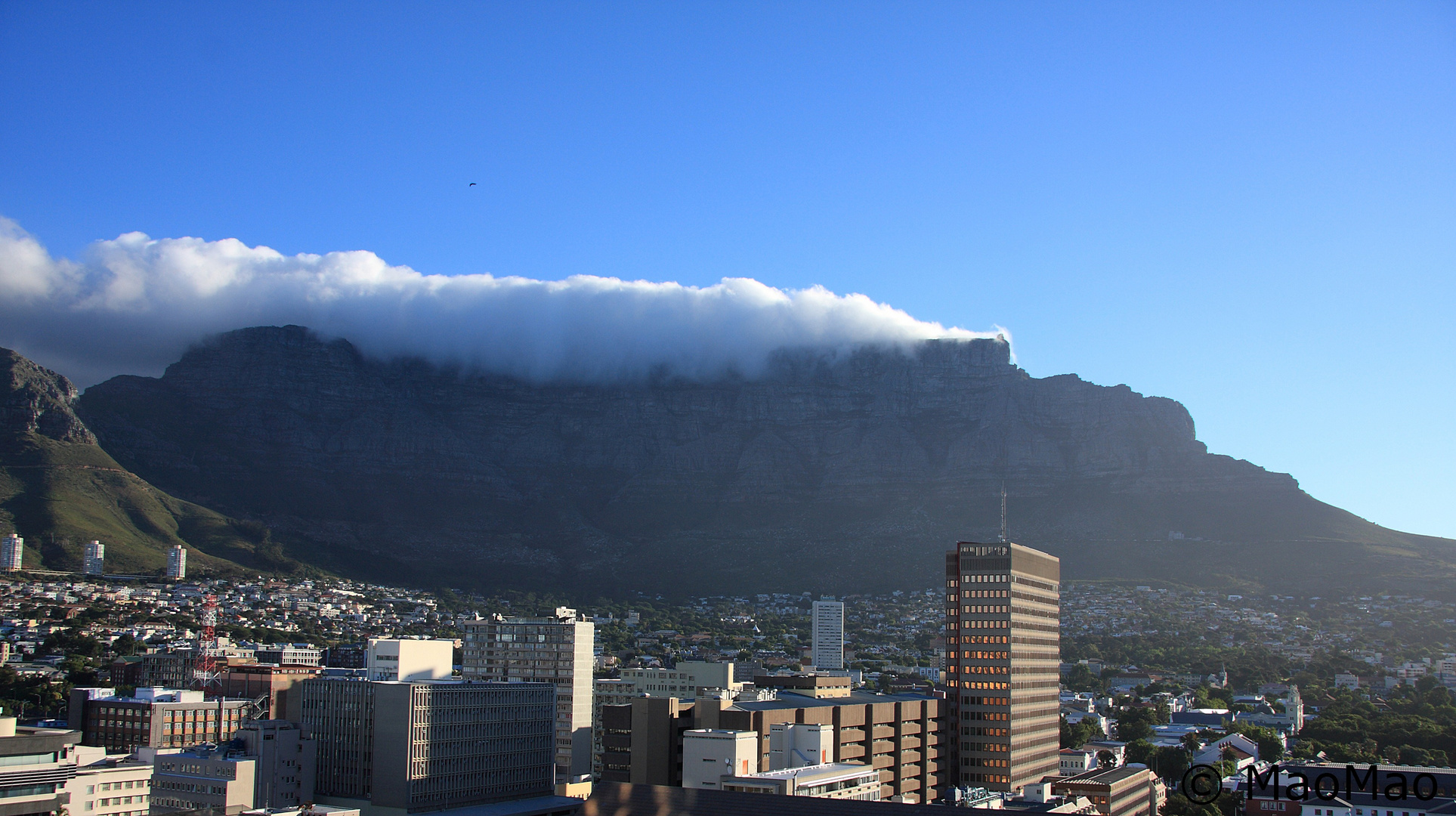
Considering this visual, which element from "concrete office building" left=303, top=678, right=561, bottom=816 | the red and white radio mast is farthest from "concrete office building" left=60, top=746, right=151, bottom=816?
the red and white radio mast

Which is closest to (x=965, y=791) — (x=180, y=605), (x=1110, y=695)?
(x=1110, y=695)

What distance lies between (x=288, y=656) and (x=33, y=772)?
295ft

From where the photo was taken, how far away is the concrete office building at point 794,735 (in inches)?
3155

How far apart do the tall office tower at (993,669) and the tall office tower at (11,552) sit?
152 m

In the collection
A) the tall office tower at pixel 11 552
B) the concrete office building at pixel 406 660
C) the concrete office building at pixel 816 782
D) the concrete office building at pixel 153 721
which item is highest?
the tall office tower at pixel 11 552

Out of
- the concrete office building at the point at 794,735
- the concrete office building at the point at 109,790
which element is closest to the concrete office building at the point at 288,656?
the concrete office building at the point at 109,790

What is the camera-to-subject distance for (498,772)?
90250 mm

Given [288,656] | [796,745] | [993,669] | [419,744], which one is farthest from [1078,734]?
[288,656]

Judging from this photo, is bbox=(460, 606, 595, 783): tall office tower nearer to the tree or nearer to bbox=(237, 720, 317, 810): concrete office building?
bbox=(237, 720, 317, 810): concrete office building

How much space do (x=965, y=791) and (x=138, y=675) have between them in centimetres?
9203

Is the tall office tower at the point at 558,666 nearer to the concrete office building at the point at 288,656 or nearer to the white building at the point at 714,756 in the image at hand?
the concrete office building at the point at 288,656

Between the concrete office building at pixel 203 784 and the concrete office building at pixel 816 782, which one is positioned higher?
the concrete office building at pixel 816 782

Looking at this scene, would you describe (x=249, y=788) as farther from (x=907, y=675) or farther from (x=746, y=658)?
(x=746, y=658)

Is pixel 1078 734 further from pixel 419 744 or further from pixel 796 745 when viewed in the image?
pixel 419 744
